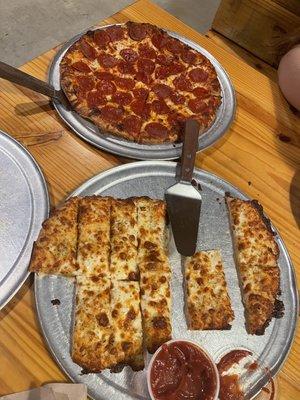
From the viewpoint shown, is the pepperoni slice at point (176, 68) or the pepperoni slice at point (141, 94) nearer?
the pepperoni slice at point (141, 94)

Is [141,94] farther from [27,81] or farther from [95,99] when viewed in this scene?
[27,81]

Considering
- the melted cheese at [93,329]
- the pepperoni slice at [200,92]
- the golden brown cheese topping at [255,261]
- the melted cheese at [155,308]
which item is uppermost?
the pepperoni slice at [200,92]

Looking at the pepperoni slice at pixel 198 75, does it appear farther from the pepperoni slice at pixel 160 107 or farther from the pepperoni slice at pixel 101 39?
the pepperoni slice at pixel 101 39

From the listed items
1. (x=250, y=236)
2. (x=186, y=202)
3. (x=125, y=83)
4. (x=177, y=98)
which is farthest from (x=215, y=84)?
(x=250, y=236)

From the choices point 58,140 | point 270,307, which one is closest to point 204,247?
point 270,307

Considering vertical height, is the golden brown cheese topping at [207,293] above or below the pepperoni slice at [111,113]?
below

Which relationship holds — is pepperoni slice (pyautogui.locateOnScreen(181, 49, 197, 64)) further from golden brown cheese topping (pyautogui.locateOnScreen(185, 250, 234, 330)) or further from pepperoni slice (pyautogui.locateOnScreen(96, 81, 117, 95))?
golden brown cheese topping (pyautogui.locateOnScreen(185, 250, 234, 330))

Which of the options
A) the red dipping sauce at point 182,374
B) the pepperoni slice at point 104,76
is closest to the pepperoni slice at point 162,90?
the pepperoni slice at point 104,76

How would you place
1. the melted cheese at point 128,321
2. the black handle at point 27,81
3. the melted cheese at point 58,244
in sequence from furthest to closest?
the black handle at point 27,81, the melted cheese at point 58,244, the melted cheese at point 128,321

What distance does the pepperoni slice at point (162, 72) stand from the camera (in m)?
2.08

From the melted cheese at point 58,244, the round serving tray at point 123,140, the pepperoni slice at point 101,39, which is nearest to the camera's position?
the melted cheese at point 58,244

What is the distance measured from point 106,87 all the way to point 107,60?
180 mm

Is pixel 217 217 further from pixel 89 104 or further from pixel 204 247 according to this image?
pixel 89 104

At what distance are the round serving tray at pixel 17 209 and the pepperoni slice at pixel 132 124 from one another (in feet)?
1.34
